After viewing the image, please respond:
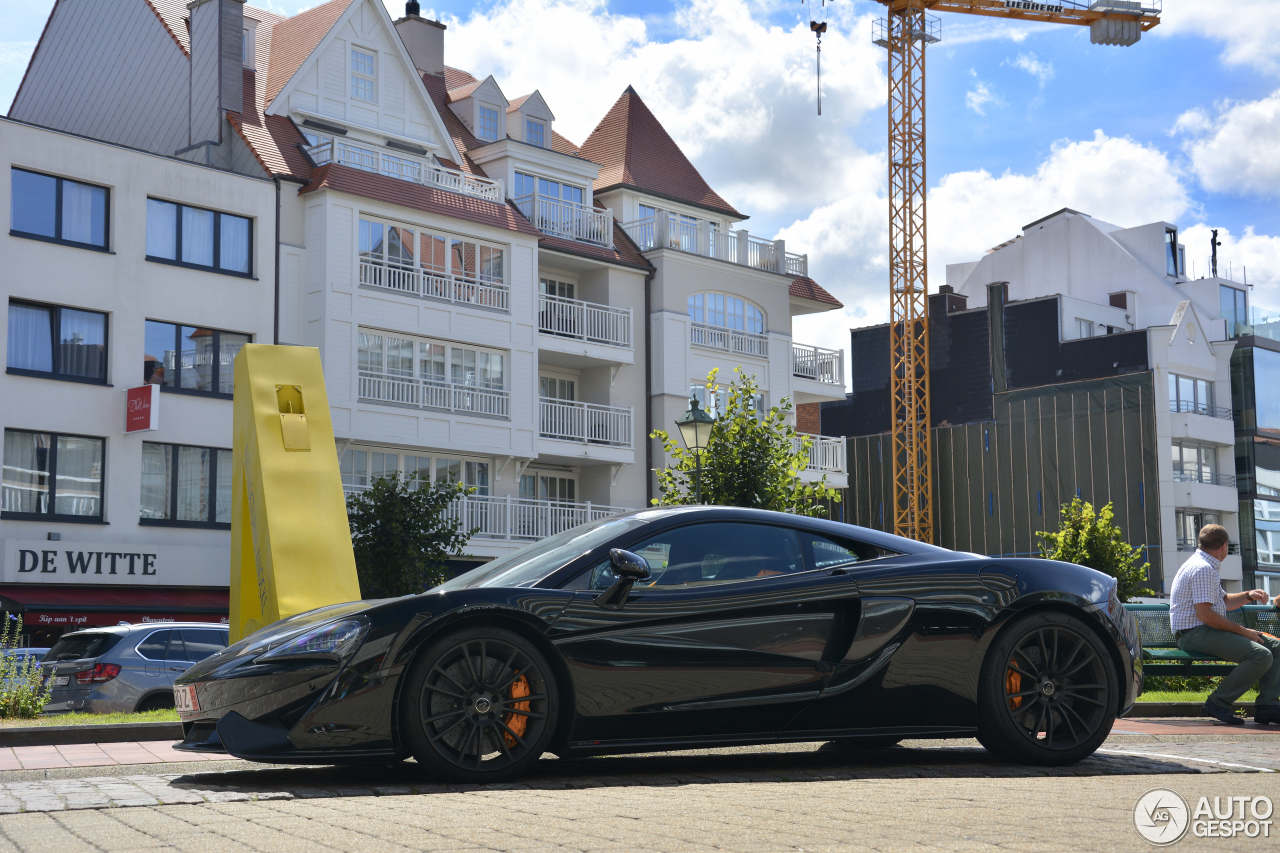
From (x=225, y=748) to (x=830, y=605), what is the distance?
2948mm

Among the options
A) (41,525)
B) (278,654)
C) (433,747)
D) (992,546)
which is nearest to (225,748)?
(278,654)

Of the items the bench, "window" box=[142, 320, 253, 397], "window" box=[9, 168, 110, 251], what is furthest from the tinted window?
→ "window" box=[9, 168, 110, 251]

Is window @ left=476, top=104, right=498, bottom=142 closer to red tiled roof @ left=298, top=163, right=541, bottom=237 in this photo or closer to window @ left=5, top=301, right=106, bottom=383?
red tiled roof @ left=298, top=163, right=541, bottom=237

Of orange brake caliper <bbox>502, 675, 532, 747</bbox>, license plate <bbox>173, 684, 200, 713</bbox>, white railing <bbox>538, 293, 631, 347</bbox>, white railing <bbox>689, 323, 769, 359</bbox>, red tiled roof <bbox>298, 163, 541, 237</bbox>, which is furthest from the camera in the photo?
white railing <bbox>689, 323, 769, 359</bbox>

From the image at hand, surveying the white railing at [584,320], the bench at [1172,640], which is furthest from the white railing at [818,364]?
the bench at [1172,640]

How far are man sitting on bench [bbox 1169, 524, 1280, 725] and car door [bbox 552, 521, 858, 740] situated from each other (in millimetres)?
4525

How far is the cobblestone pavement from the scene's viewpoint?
17.4 ft

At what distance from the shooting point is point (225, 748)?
7250 mm

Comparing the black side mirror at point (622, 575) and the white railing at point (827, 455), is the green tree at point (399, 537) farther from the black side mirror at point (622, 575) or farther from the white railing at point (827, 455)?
the black side mirror at point (622, 575)

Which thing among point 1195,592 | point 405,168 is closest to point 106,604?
point 405,168

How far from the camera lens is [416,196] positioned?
129ft

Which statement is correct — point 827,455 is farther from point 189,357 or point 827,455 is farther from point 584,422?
point 189,357

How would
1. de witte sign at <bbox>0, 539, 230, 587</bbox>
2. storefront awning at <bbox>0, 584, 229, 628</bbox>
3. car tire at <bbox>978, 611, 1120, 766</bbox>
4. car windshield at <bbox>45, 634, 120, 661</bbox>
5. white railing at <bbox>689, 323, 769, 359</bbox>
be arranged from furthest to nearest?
white railing at <bbox>689, 323, 769, 359</bbox> → de witte sign at <bbox>0, 539, 230, 587</bbox> → storefront awning at <bbox>0, 584, 229, 628</bbox> → car windshield at <bbox>45, 634, 120, 661</bbox> → car tire at <bbox>978, 611, 1120, 766</bbox>

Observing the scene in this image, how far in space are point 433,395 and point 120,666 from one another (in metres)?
20.9
